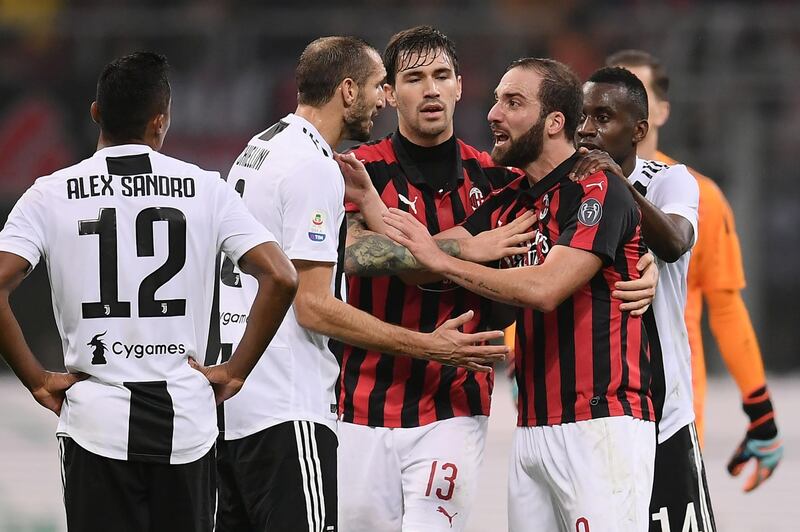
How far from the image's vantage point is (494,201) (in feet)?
15.6

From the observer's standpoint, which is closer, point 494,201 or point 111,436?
point 111,436

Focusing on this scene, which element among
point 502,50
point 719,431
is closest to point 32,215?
point 719,431

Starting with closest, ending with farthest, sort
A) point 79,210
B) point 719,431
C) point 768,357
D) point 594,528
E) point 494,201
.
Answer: point 79,210, point 594,528, point 494,201, point 719,431, point 768,357

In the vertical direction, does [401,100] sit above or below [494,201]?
above

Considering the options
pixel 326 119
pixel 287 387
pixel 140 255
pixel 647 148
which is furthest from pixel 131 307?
pixel 647 148

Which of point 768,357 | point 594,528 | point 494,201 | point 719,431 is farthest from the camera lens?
point 768,357

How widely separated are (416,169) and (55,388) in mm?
1756

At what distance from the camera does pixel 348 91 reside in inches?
182

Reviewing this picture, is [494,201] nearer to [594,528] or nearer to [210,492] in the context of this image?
[594,528]

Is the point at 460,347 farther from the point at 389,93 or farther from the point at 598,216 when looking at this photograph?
the point at 389,93

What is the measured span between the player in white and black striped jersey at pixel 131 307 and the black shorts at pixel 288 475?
1.25 feet

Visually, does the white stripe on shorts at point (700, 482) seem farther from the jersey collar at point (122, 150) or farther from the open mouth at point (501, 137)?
the jersey collar at point (122, 150)

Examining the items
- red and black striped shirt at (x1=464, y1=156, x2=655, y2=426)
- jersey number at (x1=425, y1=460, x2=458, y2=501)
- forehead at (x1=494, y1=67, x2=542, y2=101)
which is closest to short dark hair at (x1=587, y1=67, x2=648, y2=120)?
forehead at (x1=494, y1=67, x2=542, y2=101)

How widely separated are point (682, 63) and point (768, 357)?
10.6ft
